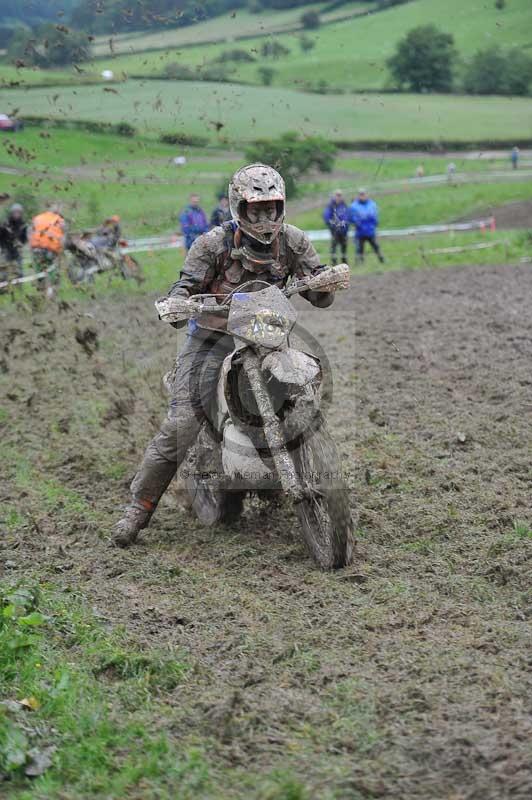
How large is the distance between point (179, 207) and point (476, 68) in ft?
36.5

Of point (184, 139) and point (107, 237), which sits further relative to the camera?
point (107, 237)

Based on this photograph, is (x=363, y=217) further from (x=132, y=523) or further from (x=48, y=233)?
(x=132, y=523)

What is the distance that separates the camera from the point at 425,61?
22.6 m

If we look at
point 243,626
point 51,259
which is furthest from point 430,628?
point 51,259

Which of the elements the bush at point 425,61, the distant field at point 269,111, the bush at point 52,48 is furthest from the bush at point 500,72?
the bush at point 52,48

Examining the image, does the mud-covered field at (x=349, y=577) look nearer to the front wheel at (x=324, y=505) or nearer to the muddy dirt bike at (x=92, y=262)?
the front wheel at (x=324, y=505)

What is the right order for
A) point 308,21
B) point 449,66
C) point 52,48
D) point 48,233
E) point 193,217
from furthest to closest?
point 449,66 < point 193,217 < point 48,233 < point 308,21 < point 52,48

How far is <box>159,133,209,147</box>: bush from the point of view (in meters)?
13.4

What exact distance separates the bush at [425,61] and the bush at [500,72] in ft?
1.76

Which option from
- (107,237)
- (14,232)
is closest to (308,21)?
(107,237)

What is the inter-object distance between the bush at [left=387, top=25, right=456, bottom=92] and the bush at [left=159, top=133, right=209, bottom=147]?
6933mm

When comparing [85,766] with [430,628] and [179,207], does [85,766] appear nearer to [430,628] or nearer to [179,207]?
[430,628]

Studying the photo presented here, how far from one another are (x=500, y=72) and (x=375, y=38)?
12.2m

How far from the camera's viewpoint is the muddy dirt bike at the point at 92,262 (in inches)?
841
